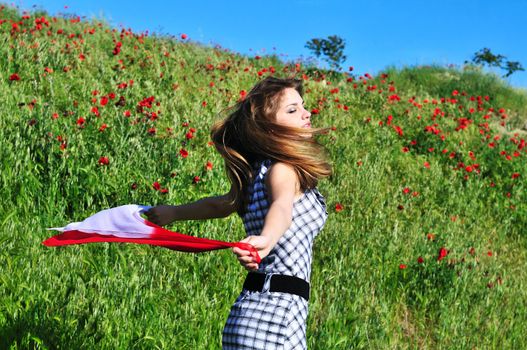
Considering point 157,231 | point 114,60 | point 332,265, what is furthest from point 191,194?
point 114,60

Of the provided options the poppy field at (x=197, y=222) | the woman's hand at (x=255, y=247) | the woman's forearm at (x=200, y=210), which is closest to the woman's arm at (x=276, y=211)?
the woman's hand at (x=255, y=247)

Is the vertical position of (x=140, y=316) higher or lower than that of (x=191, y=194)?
lower

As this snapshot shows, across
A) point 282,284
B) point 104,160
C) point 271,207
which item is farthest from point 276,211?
point 104,160

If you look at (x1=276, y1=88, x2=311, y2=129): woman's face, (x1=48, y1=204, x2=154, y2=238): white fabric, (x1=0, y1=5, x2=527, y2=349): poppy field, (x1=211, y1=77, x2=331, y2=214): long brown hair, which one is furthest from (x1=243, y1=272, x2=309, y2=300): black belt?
(x1=0, y1=5, x2=527, y2=349): poppy field

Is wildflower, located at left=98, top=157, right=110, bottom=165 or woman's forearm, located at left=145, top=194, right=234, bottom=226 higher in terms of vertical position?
wildflower, located at left=98, top=157, right=110, bottom=165

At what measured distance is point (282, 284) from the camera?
2654 mm

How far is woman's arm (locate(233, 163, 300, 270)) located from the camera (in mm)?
2359

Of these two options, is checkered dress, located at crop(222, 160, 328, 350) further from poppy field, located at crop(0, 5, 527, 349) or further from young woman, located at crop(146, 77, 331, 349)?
poppy field, located at crop(0, 5, 527, 349)

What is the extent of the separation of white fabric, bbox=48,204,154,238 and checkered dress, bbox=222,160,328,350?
455mm

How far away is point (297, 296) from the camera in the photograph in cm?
267

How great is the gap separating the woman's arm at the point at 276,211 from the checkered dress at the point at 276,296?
99 mm

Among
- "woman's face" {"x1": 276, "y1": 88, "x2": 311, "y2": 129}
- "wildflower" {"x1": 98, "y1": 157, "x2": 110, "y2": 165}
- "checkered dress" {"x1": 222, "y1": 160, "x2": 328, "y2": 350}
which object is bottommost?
"checkered dress" {"x1": 222, "y1": 160, "x2": 328, "y2": 350}

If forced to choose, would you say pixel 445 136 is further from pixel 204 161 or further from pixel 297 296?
pixel 297 296

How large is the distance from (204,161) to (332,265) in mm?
1902
